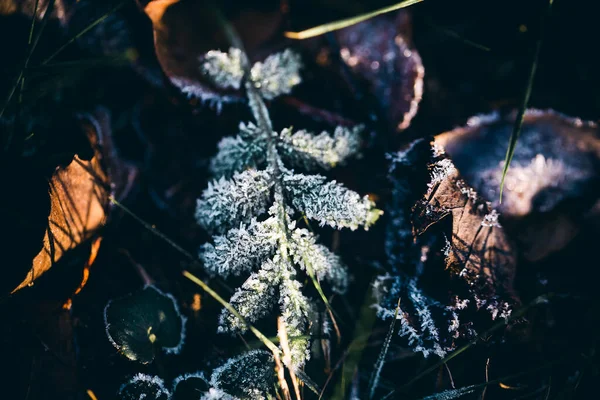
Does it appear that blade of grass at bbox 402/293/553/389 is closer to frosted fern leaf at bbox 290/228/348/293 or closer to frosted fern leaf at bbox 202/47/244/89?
frosted fern leaf at bbox 290/228/348/293

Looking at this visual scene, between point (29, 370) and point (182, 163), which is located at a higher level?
point (182, 163)

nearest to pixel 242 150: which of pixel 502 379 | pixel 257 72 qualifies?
pixel 257 72

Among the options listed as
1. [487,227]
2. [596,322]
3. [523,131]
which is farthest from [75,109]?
[596,322]

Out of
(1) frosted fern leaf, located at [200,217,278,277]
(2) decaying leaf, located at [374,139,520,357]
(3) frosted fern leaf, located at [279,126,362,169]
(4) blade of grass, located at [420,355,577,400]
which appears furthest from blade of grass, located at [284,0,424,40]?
(4) blade of grass, located at [420,355,577,400]

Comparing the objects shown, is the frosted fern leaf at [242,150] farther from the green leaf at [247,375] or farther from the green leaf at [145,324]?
the green leaf at [247,375]

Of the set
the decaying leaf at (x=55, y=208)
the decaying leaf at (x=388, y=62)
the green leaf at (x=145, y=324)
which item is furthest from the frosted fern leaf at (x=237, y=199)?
the decaying leaf at (x=388, y=62)

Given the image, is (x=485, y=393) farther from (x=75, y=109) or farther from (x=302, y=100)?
(x=75, y=109)
